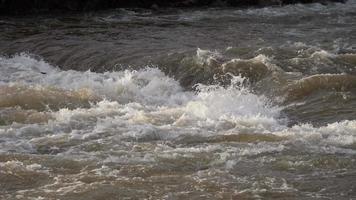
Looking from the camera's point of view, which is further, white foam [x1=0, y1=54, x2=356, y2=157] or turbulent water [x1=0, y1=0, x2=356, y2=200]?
white foam [x1=0, y1=54, x2=356, y2=157]

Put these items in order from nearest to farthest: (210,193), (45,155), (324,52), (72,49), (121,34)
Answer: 1. (210,193)
2. (45,155)
3. (324,52)
4. (72,49)
5. (121,34)

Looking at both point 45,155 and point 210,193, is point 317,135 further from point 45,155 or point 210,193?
point 45,155

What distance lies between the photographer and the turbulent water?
6.95 meters

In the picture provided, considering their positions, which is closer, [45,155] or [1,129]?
[45,155]

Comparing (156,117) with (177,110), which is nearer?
(156,117)

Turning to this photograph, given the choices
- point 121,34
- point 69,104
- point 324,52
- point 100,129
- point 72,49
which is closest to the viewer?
point 100,129

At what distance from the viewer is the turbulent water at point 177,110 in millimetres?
6945

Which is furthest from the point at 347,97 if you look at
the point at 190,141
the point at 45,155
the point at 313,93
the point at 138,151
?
the point at 45,155

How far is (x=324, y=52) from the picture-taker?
490 inches

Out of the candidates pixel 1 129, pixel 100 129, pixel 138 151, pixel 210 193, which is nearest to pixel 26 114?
pixel 1 129

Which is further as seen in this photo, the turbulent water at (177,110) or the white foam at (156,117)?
the white foam at (156,117)

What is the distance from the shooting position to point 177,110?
385 inches

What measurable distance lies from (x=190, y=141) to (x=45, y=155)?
1.85 metres

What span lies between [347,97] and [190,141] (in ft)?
10.4
